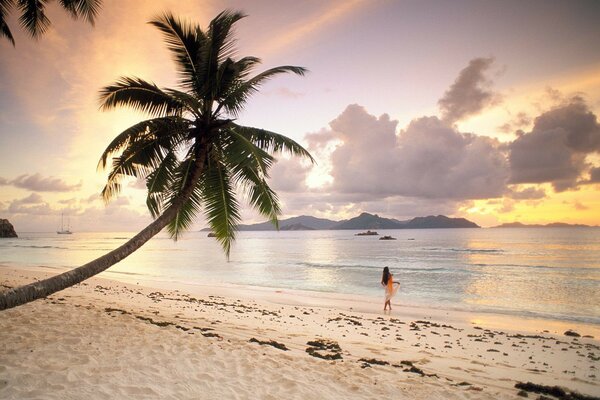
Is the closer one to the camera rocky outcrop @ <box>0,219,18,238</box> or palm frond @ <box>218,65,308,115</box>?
palm frond @ <box>218,65,308,115</box>

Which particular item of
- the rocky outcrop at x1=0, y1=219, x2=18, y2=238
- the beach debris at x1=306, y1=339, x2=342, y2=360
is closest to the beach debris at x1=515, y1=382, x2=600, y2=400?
the beach debris at x1=306, y1=339, x2=342, y2=360

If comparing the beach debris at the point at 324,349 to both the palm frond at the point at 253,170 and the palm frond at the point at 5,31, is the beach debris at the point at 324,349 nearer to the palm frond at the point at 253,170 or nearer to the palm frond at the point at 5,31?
the palm frond at the point at 253,170

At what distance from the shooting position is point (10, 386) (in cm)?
430

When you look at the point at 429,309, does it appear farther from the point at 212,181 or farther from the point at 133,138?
the point at 133,138

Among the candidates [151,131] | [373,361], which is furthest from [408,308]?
[151,131]

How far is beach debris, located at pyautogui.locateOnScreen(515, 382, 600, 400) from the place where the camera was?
578 centimetres

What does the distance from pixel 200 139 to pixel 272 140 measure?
76.6 inches

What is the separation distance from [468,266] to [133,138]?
1446 inches

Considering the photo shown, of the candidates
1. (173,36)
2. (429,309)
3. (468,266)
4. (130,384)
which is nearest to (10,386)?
(130,384)

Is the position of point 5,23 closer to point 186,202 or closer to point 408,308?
point 186,202

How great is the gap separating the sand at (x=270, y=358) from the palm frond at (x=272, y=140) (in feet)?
15.3

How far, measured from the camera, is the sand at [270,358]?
4812 millimetres

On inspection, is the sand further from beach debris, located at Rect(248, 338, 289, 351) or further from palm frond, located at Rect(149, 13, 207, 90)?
palm frond, located at Rect(149, 13, 207, 90)

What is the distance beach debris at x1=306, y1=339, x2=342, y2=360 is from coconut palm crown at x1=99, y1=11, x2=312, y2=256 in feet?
10.7
